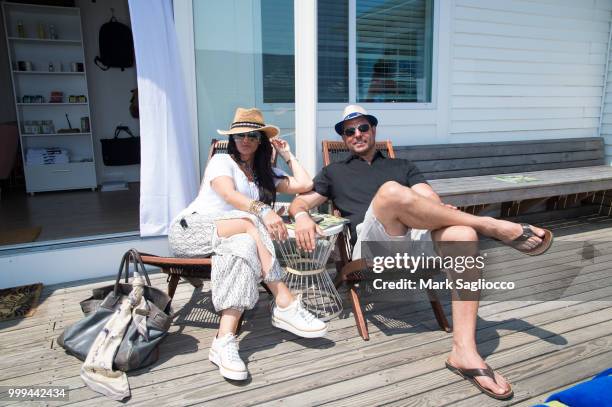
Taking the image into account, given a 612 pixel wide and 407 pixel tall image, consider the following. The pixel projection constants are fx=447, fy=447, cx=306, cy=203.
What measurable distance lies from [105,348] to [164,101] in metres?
1.67

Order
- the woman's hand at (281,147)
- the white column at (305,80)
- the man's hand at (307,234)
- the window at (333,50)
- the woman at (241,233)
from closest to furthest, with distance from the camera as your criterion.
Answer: the woman at (241,233) → the man's hand at (307,234) → the woman's hand at (281,147) → the white column at (305,80) → the window at (333,50)

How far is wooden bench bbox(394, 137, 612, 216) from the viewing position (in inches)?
146

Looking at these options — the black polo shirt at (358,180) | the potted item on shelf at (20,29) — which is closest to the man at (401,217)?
the black polo shirt at (358,180)

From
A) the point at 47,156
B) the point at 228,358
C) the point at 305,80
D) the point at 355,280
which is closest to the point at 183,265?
the point at 228,358

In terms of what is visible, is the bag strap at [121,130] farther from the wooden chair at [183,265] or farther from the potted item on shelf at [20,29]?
the wooden chair at [183,265]

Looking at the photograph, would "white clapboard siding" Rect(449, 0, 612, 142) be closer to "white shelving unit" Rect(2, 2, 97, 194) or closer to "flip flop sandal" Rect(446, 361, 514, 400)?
"flip flop sandal" Rect(446, 361, 514, 400)

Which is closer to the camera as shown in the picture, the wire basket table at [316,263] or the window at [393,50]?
the wire basket table at [316,263]

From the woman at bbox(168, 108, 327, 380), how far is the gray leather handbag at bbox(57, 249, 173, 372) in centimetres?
26

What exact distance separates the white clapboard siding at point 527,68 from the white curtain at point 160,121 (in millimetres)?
2597

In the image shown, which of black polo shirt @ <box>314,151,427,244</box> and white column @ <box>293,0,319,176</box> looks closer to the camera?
black polo shirt @ <box>314,151,427,244</box>

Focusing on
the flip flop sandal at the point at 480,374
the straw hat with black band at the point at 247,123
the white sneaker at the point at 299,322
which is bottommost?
the flip flop sandal at the point at 480,374

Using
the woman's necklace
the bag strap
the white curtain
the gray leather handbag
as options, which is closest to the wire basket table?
the woman's necklace

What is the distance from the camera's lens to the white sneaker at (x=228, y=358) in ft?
6.18

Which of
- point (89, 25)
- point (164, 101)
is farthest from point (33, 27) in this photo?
point (164, 101)
